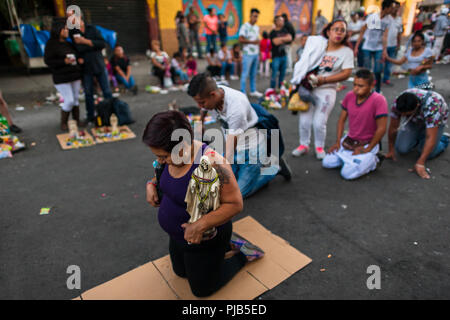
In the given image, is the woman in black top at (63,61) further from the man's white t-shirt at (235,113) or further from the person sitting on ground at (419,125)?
the person sitting on ground at (419,125)

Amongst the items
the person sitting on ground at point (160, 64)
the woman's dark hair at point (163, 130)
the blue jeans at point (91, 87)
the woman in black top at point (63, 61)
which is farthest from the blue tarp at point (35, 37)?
the woman's dark hair at point (163, 130)

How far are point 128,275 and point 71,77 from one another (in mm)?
4004

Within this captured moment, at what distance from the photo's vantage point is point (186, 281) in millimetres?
2373

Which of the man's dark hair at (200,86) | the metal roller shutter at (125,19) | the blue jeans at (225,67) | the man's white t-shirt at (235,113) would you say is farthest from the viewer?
the metal roller shutter at (125,19)

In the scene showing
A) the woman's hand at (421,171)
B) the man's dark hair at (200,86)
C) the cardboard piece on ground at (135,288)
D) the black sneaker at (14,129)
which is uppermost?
the man's dark hair at (200,86)

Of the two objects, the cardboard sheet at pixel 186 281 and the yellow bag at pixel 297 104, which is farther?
the yellow bag at pixel 297 104

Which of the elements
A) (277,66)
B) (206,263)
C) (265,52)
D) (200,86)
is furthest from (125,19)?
(206,263)

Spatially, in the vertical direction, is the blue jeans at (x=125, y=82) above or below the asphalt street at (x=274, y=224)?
above

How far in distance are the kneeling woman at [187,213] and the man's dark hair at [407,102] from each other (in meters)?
2.68

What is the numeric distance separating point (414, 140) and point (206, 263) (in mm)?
3558

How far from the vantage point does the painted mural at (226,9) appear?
13.7m

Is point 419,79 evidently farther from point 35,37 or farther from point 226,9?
point 226,9

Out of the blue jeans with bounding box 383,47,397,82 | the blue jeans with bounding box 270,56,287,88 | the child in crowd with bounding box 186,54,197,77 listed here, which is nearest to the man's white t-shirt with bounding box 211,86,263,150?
the blue jeans with bounding box 270,56,287,88
